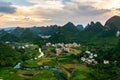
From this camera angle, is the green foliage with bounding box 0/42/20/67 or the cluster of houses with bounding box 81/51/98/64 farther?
the cluster of houses with bounding box 81/51/98/64

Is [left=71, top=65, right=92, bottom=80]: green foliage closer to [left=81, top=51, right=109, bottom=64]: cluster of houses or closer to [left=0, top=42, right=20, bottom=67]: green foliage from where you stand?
[left=81, top=51, right=109, bottom=64]: cluster of houses

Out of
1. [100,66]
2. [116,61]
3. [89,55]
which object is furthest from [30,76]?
[89,55]

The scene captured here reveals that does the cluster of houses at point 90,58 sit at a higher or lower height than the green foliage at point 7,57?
lower

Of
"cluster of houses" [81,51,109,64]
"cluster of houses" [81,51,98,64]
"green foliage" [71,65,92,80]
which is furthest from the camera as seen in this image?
"cluster of houses" [81,51,98,64]

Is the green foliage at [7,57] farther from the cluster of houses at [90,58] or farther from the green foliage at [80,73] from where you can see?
the cluster of houses at [90,58]

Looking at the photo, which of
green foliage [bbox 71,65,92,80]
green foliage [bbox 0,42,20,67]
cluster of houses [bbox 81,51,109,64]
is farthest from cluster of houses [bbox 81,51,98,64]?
green foliage [bbox 0,42,20,67]

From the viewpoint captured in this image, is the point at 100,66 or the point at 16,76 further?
the point at 100,66

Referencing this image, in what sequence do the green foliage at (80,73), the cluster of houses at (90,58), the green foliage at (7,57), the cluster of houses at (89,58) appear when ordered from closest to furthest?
the green foliage at (80,73) < the green foliage at (7,57) < the cluster of houses at (90,58) < the cluster of houses at (89,58)

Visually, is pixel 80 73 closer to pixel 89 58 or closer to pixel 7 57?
pixel 89 58

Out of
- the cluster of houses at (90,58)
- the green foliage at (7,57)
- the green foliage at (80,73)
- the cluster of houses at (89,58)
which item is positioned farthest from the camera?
the cluster of houses at (89,58)

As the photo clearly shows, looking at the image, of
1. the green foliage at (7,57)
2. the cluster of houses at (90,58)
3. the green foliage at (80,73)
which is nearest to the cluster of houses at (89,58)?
the cluster of houses at (90,58)

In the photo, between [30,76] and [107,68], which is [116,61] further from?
[30,76]
